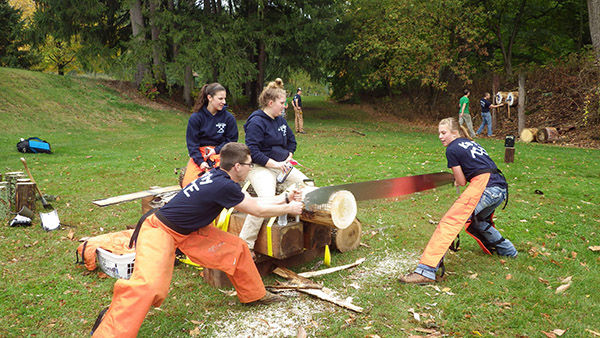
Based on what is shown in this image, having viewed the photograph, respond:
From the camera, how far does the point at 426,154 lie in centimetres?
1314

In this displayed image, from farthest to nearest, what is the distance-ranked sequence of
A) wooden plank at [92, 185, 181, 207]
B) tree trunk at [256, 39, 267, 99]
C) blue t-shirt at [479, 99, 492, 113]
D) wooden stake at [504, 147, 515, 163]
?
tree trunk at [256, 39, 267, 99], blue t-shirt at [479, 99, 492, 113], wooden stake at [504, 147, 515, 163], wooden plank at [92, 185, 181, 207]

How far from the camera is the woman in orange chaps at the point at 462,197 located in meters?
4.41

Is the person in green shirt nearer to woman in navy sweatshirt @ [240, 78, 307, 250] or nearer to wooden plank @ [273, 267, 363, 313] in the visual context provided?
woman in navy sweatshirt @ [240, 78, 307, 250]

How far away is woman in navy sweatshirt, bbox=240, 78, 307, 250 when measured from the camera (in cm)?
481

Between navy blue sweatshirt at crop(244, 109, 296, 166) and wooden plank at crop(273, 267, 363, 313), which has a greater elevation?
navy blue sweatshirt at crop(244, 109, 296, 166)

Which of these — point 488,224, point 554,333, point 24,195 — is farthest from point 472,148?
point 24,195

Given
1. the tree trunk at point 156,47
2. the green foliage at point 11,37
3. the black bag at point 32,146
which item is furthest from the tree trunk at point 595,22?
the green foliage at point 11,37

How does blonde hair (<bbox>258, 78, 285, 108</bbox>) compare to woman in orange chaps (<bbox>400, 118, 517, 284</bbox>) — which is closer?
woman in orange chaps (<bbox>400, 118, 517, 284</bbox>)

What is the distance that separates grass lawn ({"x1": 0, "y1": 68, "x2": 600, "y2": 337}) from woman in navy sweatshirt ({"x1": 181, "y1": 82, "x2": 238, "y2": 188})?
139cm

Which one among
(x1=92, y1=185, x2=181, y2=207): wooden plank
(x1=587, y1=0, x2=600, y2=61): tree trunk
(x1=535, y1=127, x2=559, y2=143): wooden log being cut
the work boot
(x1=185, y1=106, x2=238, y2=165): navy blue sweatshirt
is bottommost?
the work boot

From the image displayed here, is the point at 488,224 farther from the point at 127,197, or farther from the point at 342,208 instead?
the point at 127,197

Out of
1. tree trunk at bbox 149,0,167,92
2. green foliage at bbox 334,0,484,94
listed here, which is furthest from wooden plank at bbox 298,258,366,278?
tree trunk at bbox 149,0,167,92

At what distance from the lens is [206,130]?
5.54 m

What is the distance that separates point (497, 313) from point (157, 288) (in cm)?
308
